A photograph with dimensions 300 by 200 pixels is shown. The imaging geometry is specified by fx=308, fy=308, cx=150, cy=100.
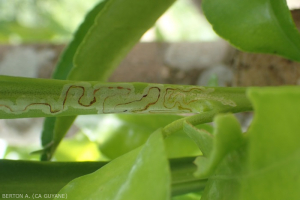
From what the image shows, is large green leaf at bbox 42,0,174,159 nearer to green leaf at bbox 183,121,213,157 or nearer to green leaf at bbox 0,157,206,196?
A: green leaf at bbox 0,157,206,196

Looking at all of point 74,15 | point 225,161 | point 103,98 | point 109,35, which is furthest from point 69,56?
point 74,15

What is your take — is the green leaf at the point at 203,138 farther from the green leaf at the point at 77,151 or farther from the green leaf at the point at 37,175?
the green leaf at the point at 77,151

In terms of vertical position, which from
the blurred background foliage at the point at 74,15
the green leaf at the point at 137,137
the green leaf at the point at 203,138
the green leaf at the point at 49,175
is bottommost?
the green leaf at the point at 203,138

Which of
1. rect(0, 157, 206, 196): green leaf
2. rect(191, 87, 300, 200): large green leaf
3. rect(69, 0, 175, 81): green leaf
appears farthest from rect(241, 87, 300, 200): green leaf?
rect(69, 0, 175, 81): green leaf

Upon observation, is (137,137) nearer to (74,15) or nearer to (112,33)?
(112,33)

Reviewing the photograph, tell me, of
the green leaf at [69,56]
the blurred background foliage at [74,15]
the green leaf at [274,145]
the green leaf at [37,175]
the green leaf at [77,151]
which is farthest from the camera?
the blurred background foliage at [74,15]

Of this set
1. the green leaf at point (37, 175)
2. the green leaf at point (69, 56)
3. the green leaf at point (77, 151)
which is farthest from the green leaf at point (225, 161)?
the green leaf at point (77, 151)

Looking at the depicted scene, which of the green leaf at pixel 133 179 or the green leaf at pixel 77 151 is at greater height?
the green leaf at pixel 77 151
